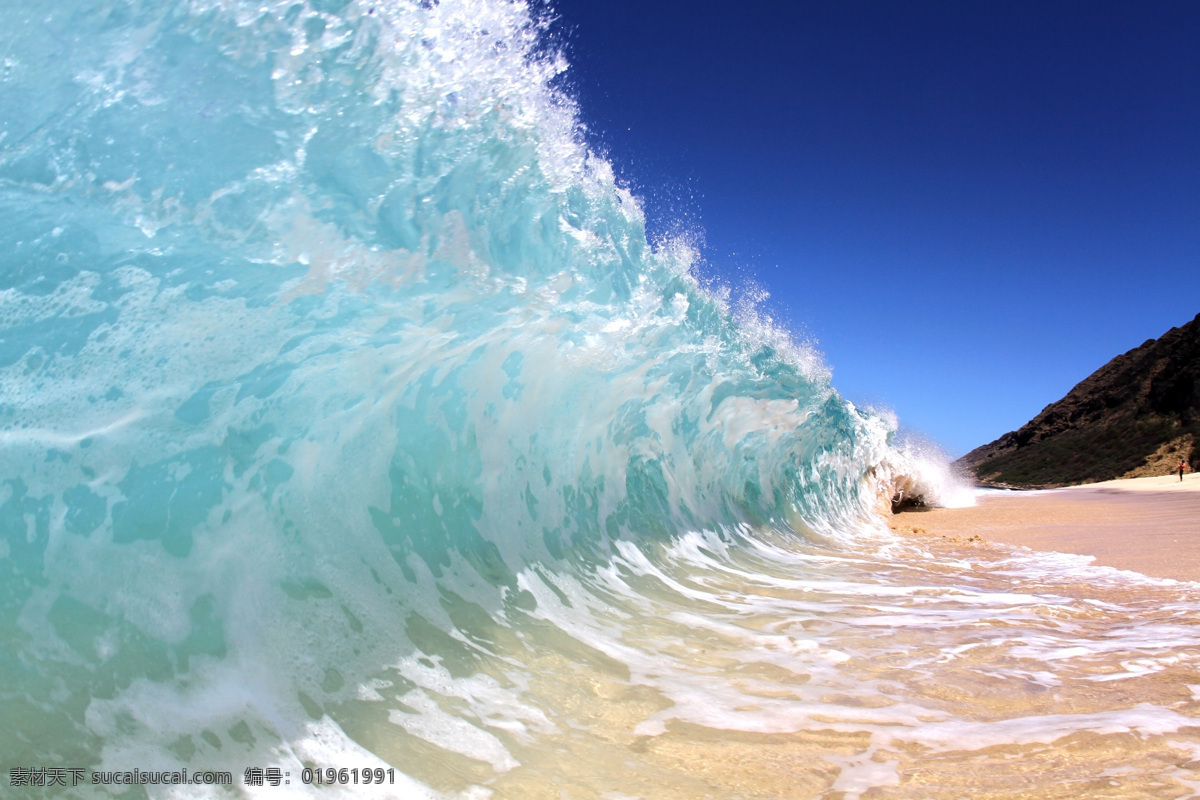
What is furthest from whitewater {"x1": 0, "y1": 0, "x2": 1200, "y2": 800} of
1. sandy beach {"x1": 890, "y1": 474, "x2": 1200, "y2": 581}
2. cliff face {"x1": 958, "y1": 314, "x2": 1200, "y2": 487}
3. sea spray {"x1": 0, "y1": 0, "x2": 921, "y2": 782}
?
cliff face {"x1": 958, "y1": 314, "x2": 1200, "y2": 487}

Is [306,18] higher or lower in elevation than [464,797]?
higher

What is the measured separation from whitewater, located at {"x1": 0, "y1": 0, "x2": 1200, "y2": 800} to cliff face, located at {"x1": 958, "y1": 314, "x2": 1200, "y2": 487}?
48.6 metres

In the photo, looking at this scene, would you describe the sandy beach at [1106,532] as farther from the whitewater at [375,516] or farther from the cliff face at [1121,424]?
A: the cliff face at [1121,424]

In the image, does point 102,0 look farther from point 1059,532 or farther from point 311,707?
point 1059,532

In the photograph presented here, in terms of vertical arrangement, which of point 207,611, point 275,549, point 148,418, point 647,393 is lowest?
point 207,611

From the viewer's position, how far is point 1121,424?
48.8 m

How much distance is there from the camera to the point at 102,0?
2.96 meters

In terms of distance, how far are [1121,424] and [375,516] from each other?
58.9m

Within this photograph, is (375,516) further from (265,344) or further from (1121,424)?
(1121,424)

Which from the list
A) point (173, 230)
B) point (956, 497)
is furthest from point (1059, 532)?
point (956, 497)

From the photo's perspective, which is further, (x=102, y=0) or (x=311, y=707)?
(x=102, y=0)

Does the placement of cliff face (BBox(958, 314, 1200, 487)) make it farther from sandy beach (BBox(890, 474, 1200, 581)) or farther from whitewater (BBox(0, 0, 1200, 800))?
whitewater (BBox(0, 0, 1200, 800))

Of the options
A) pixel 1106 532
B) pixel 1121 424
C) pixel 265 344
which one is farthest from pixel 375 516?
pixel 1121 424

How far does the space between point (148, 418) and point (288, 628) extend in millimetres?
993
